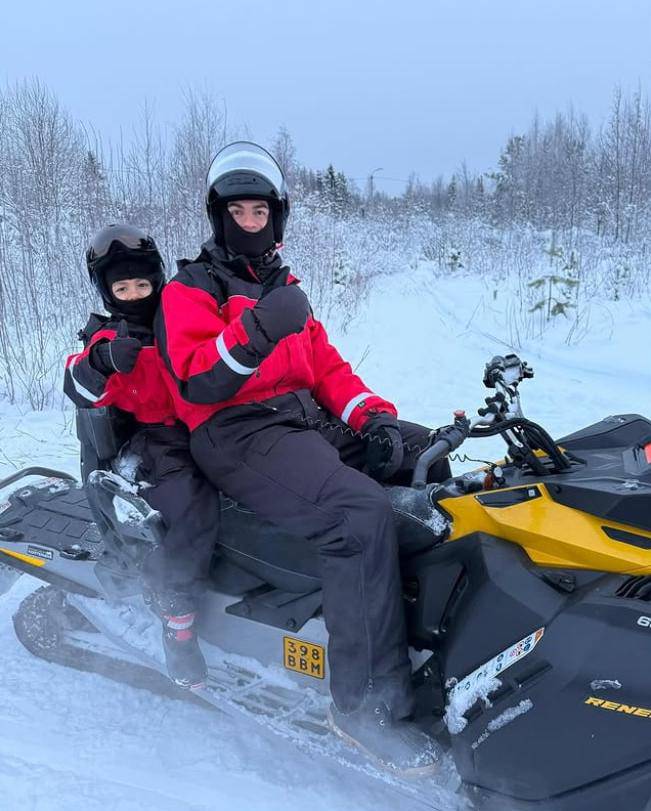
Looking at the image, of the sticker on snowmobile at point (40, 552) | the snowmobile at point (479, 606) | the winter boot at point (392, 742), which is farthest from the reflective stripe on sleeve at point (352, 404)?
the sticker on snowmobile at point (40, 552)

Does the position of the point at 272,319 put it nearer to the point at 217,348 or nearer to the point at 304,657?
the point at 217,348

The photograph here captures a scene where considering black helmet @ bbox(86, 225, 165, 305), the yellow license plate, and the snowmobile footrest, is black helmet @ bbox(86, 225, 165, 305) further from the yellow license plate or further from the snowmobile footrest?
the yellow license plate

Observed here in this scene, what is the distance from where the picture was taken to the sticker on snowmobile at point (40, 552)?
8.39ft

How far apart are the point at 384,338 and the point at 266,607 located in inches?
268

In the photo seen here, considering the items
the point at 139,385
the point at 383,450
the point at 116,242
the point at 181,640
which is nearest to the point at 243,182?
the point at 116,242

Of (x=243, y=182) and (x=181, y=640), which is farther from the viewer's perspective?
(x=243, y=182)

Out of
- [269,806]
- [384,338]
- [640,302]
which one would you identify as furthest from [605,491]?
[640,302]

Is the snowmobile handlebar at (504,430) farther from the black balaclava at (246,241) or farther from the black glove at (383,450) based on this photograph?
the black balaclava at (246,241)

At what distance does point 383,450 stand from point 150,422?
83 cm

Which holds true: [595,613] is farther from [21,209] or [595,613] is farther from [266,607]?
[21,209]

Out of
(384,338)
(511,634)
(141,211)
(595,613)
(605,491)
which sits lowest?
(384,338)

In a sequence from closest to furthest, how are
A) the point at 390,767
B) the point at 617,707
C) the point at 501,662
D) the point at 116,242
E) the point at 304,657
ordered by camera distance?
the point at 617,707
the point at 501,662
the point at 390,767
the point at 304,657
the point at 116,242

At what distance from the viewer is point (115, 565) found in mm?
2428

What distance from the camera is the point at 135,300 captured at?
99.3 inches
